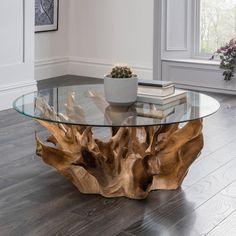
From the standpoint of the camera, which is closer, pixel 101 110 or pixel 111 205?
pixel 111 205

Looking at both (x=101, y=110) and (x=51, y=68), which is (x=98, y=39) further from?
(x=101, y=110)

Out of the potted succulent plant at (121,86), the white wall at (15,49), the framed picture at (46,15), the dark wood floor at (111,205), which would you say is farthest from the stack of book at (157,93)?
the framed picture at (46,15)

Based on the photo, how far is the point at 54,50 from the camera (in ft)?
21.9

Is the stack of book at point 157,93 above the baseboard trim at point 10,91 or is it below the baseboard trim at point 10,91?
above

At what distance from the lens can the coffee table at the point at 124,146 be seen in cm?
283

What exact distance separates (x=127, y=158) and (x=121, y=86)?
40 centimetres

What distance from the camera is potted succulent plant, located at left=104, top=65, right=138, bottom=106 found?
9.71 ft

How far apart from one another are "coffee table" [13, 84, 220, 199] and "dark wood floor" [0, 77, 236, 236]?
84 millimetres

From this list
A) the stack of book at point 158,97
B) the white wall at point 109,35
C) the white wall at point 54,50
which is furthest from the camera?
the white wall at point 54,50

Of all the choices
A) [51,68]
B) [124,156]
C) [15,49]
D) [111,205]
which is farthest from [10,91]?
[111,205]

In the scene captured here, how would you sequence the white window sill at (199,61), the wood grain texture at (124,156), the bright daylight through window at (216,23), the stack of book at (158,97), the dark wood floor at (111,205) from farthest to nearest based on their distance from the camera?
the bright daylight through window at (216,23), the white window sill at (199,61), the stack of book at (158,97), the wood grain texture at (124,156), the dark wood floor at (111,205)

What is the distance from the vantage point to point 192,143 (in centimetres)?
304

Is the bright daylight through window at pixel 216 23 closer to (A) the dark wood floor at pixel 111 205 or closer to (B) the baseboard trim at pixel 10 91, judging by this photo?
(B) the baseboard trim at pixel 10 91

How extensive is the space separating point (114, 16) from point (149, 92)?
11.3 ft
